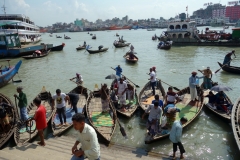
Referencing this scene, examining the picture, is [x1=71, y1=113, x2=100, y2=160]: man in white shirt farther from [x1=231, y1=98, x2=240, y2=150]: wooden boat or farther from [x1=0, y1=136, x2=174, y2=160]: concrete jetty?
[x1=231, y1=98, x2=240, y2=150]: wooden boat

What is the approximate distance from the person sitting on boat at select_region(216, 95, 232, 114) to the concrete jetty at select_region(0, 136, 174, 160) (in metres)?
4.38

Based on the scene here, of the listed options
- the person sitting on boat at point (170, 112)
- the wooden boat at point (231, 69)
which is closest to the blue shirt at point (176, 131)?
the person sitting on boat at point (170, 112)

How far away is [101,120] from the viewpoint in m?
8.83

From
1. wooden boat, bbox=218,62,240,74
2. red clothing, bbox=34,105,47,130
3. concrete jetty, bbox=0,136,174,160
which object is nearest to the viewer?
concrete jetty, bbox=0,136,174,160

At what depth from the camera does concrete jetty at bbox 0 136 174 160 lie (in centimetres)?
531

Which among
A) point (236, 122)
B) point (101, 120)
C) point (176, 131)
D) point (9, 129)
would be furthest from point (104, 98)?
point (236, 122)

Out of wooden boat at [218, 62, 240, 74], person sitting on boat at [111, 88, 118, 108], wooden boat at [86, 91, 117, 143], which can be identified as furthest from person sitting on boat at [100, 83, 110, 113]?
wooden boat at [218, 62, 240, 74]

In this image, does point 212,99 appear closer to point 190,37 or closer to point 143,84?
point 143,84

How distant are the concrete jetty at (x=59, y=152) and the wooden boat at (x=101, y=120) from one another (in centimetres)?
57

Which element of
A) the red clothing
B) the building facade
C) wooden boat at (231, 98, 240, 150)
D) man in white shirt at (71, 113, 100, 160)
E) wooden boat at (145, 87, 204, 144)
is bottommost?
wooden boat at (145, 87, 204, 144)

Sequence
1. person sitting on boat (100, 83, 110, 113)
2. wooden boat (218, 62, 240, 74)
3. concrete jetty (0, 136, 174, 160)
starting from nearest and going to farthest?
concrete jetty (0, 136, 174, 160) < person sitting on boat (100, 83, 110, 113) < wooden boat (218, 62, 240, 74)

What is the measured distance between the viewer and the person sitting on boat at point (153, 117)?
683 cm

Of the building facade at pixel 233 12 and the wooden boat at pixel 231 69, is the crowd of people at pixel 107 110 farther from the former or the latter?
the building facade at pixel 233 12

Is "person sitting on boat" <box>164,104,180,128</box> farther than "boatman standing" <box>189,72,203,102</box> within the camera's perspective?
No
